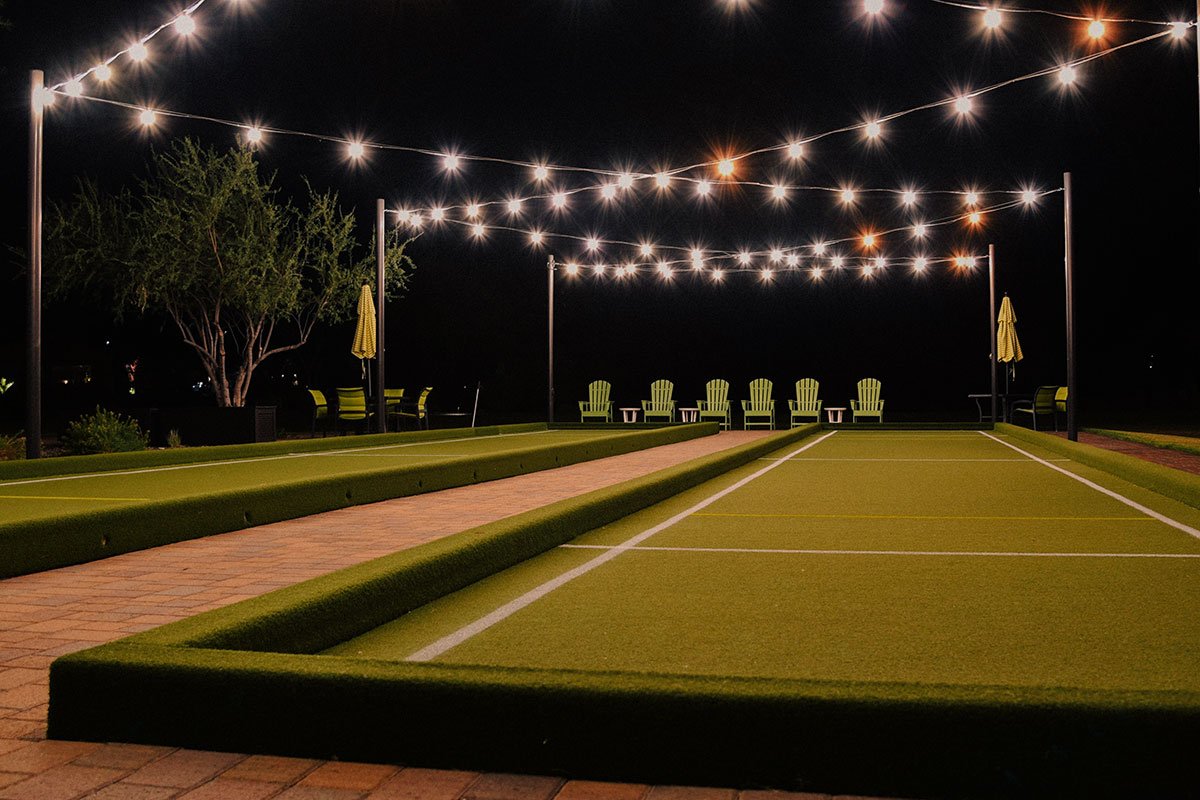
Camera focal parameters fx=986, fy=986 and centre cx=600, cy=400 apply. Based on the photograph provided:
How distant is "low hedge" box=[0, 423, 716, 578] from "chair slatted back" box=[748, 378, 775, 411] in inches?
520

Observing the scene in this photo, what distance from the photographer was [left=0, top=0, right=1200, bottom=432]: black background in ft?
36.5

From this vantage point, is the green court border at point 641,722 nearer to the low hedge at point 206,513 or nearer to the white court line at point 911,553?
the low hedge at point 206,513

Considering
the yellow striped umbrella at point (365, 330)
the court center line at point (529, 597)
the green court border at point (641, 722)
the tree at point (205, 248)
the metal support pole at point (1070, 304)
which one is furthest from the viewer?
the yellow striped umbrella at point (365, 330)

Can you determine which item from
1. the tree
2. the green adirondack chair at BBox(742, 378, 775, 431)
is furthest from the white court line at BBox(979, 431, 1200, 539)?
the tree

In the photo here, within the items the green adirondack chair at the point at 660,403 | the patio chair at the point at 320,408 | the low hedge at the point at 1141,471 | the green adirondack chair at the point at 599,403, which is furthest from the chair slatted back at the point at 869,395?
the patio chair at the point at 320,408

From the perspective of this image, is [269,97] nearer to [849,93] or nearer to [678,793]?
[849,93]

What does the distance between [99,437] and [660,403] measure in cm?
1363

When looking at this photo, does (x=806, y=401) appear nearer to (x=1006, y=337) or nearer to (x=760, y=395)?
(x=760, y=395)

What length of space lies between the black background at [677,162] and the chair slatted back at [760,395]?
3.60 meters

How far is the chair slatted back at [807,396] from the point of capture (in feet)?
73.8

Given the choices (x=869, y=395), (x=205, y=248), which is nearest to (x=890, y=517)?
(x=205, y=248)

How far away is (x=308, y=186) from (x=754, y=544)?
16.6 metres

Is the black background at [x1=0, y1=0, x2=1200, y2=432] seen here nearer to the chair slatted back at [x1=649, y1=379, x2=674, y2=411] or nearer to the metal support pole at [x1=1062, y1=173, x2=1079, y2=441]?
the metal support pole at [x1=1062, y1=173, x2=1079, y2=441]

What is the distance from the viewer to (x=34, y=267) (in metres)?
9.90
